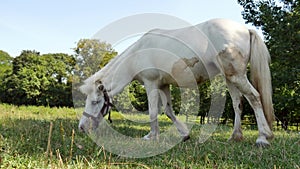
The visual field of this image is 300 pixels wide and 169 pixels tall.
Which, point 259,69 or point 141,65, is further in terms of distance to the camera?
point 141,65

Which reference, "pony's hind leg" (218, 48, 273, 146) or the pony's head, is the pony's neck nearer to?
the pony's head

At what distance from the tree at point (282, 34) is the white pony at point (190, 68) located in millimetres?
7364

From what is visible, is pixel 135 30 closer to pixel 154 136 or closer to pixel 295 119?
pixel 154 136

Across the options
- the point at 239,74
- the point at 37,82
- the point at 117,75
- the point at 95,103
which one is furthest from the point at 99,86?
the point at 37,82

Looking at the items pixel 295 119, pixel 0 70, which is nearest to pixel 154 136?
pixel 295 119

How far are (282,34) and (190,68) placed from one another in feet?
26.5

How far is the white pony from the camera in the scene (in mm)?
4543

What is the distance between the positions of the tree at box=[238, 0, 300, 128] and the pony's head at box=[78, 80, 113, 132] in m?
8.54

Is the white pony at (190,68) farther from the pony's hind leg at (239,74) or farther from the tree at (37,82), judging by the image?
the tree at (37,82)

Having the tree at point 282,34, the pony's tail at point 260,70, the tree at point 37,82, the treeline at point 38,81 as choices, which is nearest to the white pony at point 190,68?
the pony's tail at point 260,70

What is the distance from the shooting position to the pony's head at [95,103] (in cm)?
503

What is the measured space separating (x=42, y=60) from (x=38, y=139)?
42.8m

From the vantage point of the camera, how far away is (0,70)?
48500mm

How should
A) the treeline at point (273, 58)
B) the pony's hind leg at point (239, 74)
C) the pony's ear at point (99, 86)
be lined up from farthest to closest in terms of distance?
the treeline at point (273, 58), the pony's ear at point (99, 86), the pony's hind leg at point (239, 74)
